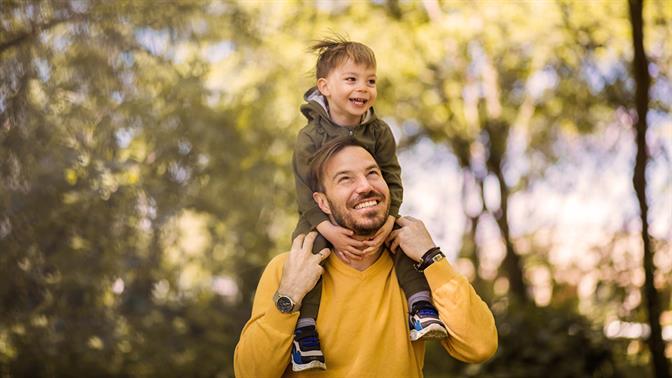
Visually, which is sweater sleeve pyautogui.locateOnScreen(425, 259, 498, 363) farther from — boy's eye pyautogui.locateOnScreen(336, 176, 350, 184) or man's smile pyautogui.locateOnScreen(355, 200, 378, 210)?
boy's eye pyautogui.locateOnScreen(336, 176, 350, 184)

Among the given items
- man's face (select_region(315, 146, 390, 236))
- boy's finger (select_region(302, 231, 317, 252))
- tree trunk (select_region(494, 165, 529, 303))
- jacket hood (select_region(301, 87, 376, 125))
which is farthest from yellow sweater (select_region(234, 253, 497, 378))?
tree trunk (select_region(494, 165, 529, 303))

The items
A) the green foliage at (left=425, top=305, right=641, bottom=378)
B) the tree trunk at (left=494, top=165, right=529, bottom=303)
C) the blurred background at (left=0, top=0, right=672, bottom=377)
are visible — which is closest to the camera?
the blurred background at (left=0, top=0, right=672, bottom=377)

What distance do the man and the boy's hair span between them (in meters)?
0.30

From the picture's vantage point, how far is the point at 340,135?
2.72 meters

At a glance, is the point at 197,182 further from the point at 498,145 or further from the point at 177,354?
the point at 498,145

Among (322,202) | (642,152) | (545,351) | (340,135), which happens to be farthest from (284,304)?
(545,351)

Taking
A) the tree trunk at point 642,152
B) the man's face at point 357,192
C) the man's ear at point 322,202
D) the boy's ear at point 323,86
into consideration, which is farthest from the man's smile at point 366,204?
the tree trunk at point 642,152

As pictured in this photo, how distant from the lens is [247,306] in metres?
10.9

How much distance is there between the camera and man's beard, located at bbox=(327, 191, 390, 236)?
250cm

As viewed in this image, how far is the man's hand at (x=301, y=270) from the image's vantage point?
8.13 ft

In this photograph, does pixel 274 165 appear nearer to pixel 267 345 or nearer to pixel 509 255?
pixel 509 255

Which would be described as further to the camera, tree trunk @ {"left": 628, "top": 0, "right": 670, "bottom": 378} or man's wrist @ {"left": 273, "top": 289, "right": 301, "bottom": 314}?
tree trunk @ {"left": 628, "top": 0, "right": 670, "bottom": 378}

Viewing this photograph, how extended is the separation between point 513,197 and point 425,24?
8.95 ft

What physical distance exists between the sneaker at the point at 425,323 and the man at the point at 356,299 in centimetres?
3
